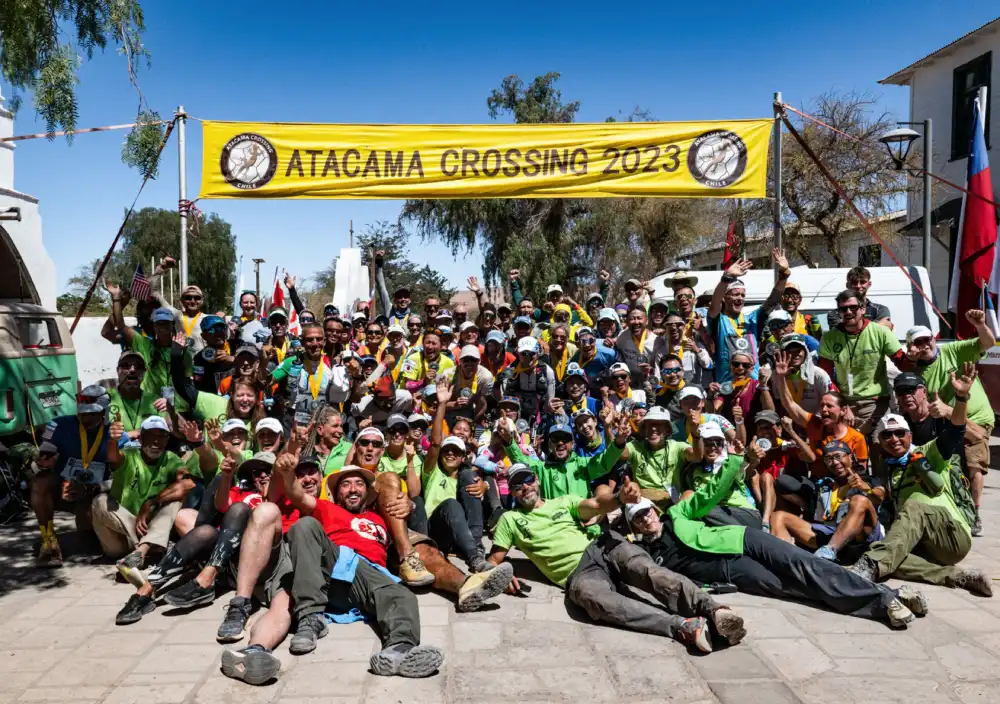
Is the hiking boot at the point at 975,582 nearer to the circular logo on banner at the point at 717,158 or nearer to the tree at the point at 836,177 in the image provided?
the circular logo on banner at the point at 717,158

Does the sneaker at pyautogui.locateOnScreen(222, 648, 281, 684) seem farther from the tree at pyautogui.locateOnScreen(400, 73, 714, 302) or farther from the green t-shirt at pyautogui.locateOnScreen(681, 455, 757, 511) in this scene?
the tree at pyautogui.locateOnScreen(400, 73, 714, 302)

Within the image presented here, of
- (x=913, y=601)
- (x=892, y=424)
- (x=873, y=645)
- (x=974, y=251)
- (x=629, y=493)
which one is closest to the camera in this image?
(x=873, y=645)

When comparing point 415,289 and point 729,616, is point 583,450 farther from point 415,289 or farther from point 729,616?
point 415,289

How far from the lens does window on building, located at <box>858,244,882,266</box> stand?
64.4ft

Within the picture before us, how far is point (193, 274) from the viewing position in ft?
155

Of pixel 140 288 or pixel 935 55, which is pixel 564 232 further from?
pixel 140 288

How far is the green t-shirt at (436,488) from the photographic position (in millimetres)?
5761

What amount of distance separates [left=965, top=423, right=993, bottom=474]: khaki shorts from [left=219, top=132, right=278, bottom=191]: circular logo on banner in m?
6.69

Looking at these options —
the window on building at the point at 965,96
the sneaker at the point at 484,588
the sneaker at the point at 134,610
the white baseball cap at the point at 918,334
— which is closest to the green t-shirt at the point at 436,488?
the sneaker at the point at 484,588

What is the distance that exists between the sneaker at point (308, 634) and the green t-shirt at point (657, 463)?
2494 millimetres

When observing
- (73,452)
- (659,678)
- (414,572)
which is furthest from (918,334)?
(73,452)

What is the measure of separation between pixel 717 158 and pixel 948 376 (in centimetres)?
299

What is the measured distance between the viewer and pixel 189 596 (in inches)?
185

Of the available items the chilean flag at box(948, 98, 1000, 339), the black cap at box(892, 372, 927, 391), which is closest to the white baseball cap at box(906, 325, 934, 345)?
the black cap at box(892, 372, 927, 391)
